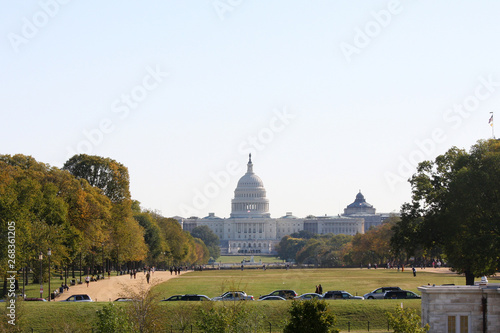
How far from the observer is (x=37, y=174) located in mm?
71750

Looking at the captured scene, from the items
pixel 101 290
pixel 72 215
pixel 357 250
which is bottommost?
pixel 101 290

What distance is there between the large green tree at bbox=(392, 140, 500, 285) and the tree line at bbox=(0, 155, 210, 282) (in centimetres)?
2553

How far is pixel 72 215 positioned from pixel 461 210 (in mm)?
35705

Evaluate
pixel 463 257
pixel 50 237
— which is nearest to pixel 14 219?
pixel 50 237

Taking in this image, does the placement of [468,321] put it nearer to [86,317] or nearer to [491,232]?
[491,232]

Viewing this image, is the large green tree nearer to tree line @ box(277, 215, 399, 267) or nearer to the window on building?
the window on building

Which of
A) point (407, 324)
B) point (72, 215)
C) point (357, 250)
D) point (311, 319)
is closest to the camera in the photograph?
point (311, 319)

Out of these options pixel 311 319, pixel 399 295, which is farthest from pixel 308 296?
pixel 311 319

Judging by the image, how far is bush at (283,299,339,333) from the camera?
3225cm

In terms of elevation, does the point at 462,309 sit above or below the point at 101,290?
above

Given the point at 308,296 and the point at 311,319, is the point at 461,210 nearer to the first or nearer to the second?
the point at 308,296

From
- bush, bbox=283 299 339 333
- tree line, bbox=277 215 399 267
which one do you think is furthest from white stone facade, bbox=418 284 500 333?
tree line, bbox=277 215 399 267

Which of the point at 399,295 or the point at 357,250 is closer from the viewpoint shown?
the point at 399,295

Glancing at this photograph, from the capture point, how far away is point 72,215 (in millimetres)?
73312
